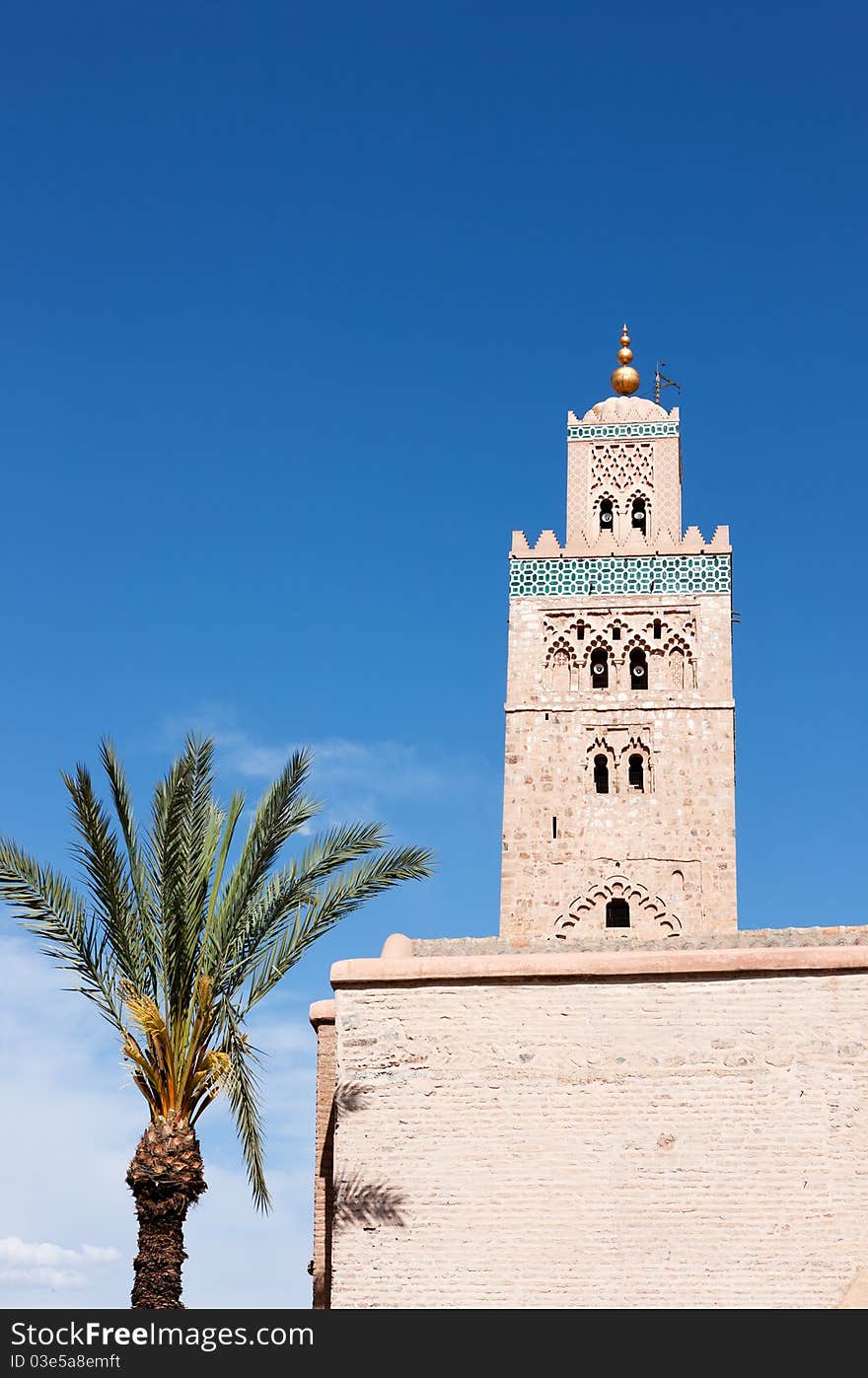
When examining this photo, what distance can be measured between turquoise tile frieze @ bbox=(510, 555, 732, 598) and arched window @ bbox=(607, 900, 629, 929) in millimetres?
4800

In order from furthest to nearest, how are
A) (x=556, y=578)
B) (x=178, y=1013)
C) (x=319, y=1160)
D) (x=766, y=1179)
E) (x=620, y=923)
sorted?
1. (x=556, y=578)
2. (x=620, y=923)
3. (x=319, y=1160)
4. (x=178, y=1013)
5. (x=766, y=1179)

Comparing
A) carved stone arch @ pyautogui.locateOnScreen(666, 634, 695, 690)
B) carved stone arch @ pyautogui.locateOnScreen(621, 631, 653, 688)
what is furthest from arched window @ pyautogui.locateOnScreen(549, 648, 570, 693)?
carved stone arch @ pyautogui.locateOnScreen(666, 634, 695, 690)

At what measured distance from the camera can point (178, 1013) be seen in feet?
44.3

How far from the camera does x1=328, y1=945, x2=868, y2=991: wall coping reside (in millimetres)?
13000

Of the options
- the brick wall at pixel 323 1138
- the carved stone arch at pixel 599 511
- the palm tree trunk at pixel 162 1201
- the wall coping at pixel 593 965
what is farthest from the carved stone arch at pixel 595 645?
the palm tree trunk at pixel 162 1201

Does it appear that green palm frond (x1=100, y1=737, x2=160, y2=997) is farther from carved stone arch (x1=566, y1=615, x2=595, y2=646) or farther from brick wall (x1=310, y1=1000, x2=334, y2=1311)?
carved stone arch (x1=566, y1=615, x2=595, y2=646)

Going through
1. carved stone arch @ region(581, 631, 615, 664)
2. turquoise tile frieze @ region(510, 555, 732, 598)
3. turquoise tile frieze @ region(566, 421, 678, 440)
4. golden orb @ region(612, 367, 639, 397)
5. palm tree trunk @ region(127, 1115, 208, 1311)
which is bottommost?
palm tree trunk @ region(127, 1115, 208, 1311)

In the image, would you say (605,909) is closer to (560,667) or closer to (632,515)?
(560,667)

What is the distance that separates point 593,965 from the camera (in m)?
13.2

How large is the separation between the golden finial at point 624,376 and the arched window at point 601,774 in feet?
21.9

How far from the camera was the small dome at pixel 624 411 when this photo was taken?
29094 mm
